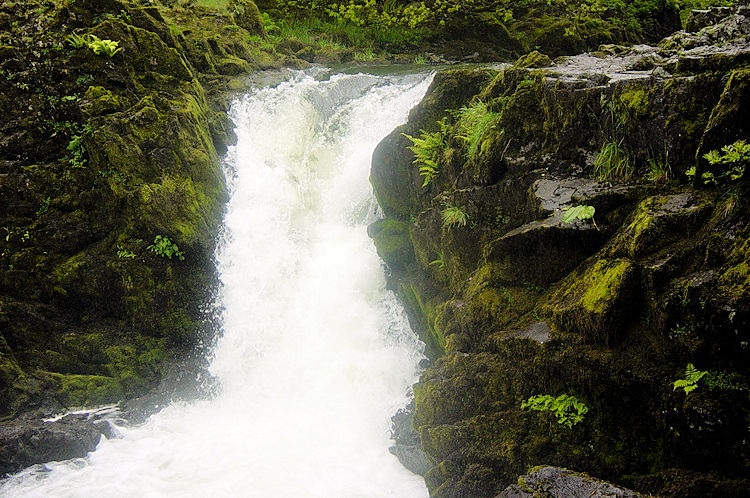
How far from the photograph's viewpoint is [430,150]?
7.27 metres

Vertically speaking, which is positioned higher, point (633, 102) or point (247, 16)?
point (247, 16)

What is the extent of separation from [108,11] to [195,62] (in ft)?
10.8

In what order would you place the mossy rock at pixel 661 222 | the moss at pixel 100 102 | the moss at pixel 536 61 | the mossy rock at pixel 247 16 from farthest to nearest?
the mossy rock at pixel 247 16 < the moss at pixel 100 102 < the moss at pixel 536 61 < the mossy rock at pixel 661 222

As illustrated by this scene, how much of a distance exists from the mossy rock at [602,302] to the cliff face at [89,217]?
697cm

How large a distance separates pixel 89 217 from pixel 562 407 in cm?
830

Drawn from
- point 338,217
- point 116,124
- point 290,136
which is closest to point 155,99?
point 116,124

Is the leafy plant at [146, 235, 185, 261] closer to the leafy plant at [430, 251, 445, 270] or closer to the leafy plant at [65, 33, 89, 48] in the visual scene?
the leafy plant at [65, 33, 89, 48]

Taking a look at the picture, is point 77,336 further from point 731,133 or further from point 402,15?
point 402,15

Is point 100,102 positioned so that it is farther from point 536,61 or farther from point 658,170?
point 658,170

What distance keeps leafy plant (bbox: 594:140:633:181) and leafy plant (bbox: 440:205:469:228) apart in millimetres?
1816

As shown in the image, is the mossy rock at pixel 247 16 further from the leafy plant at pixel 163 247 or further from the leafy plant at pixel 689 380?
the leafy plant at pixel 689 380

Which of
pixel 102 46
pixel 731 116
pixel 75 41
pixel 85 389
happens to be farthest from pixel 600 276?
pixel 75 41

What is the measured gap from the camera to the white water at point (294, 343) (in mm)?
6113

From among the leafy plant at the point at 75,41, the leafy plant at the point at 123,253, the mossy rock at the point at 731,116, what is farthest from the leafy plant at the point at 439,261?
the leafy plant at the point at 75,41
